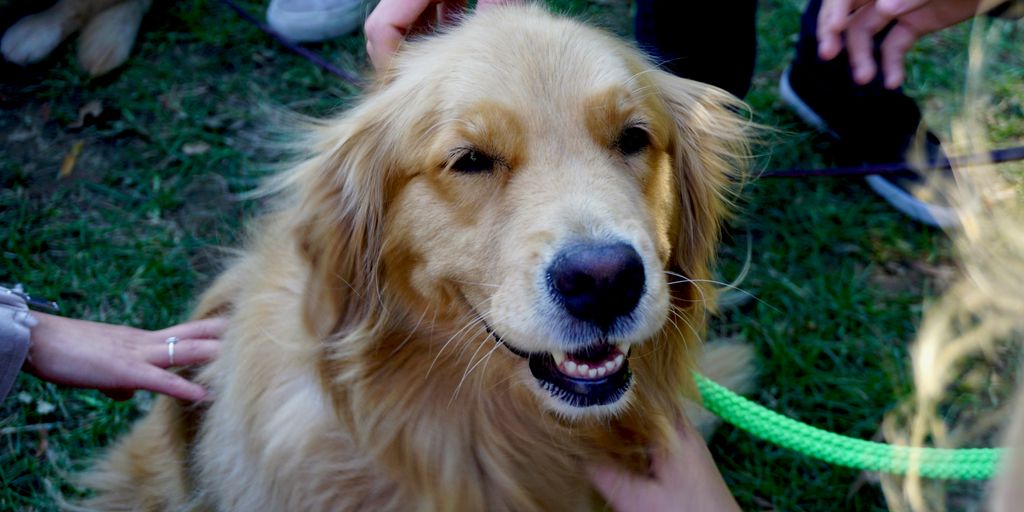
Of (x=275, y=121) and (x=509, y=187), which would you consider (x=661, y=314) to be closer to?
(x=509, y=187)

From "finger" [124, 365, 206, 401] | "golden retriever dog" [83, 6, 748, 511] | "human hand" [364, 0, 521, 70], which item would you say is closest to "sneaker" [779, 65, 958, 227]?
"golden retriever dog" [83, 6, 748, 511]

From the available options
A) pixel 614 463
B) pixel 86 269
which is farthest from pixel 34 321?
pixel 614 463

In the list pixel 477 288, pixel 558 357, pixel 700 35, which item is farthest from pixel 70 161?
pixel 558 357

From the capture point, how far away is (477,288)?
2211mm

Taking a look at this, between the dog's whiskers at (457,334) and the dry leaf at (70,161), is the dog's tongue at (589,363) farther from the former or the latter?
the dry leaf at (70,161)

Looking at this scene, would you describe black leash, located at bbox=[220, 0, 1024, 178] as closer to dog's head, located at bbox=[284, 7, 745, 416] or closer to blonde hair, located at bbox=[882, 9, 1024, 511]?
blonde hair, located at bbox=[882, 9, 1024, 511]

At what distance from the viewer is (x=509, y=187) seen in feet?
7.14

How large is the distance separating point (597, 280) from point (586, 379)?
353 mm

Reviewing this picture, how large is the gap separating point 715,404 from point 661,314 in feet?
2.77

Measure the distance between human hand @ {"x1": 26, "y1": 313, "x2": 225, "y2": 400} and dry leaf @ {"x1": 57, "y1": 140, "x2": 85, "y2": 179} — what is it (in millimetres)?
1847

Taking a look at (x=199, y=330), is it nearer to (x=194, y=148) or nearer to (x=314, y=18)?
(x=194, y=148)

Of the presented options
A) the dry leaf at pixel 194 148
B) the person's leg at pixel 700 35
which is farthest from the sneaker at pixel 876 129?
the dry leaf at pixel 194 148

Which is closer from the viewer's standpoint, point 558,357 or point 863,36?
point 558,357

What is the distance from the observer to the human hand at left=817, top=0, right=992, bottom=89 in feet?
7.58
